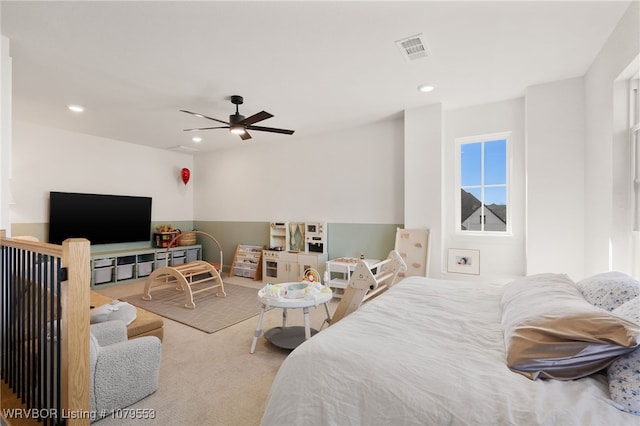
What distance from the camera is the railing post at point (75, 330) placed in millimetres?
1281

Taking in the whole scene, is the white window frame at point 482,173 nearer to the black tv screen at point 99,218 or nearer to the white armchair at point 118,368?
the white armchair at point 118,368

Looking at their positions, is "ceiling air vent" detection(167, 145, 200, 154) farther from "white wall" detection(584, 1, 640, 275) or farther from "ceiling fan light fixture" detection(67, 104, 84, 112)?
"white wall" detection(584, 1, 640, 275)

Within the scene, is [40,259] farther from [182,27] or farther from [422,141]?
[422,141]

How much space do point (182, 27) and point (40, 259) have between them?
1803 mm

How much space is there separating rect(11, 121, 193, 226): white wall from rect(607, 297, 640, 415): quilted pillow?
21.9ft

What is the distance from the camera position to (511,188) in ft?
12.2

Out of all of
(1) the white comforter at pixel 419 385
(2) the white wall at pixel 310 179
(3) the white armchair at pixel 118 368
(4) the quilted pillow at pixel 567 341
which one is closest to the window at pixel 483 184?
(2) the white wall at pixel 310 179

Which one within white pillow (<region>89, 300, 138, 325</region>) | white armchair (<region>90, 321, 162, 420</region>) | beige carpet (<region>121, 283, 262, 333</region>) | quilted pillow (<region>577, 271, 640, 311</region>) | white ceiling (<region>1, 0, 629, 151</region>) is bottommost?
beige carpet (<region>121, 283, 262, 333</region>)

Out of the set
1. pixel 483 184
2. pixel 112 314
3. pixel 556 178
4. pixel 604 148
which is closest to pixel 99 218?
pixel 112 314

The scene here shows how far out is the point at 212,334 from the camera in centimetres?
313

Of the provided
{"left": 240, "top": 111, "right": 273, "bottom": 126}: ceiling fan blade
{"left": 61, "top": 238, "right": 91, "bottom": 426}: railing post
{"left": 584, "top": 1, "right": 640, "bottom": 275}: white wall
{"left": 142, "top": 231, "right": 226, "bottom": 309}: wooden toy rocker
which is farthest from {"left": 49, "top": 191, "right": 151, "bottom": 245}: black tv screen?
{"left": 584, "top": 1, "right": 640, "bottom": 275}: white wall

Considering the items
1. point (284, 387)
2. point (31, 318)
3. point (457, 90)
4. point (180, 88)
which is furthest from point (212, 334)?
point (457, 90)

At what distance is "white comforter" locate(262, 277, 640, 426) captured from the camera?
3.14ft

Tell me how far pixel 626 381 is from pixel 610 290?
2.46ft
